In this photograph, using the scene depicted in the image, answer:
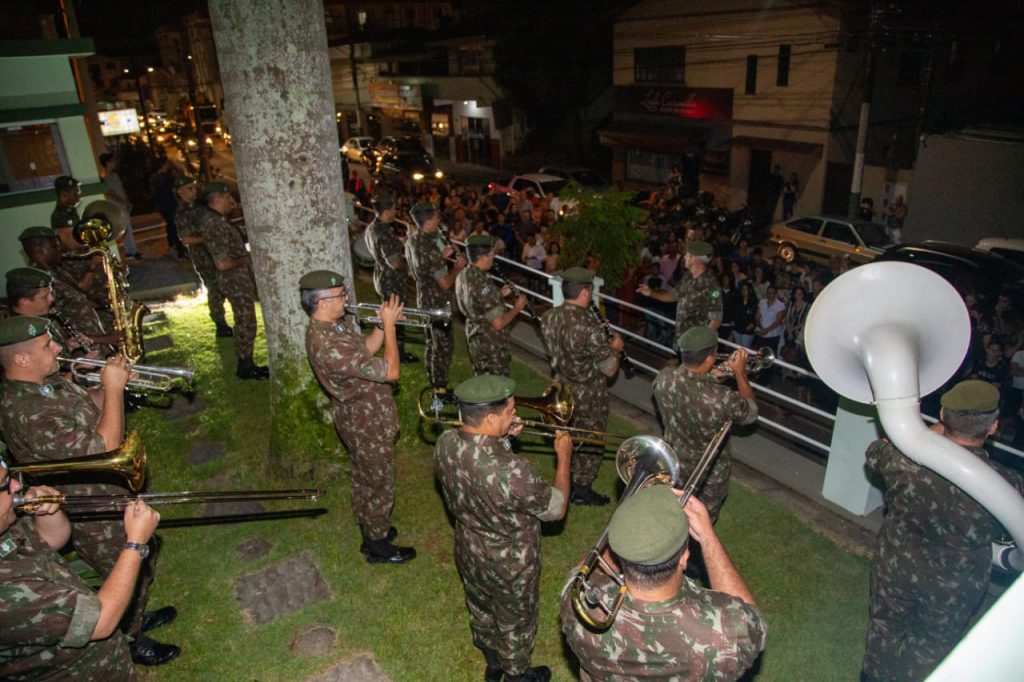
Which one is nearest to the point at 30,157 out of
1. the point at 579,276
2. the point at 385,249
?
the point at 385,249

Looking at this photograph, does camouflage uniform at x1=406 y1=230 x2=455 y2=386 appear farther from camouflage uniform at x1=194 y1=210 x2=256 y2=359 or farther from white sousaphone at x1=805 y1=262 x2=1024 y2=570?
white sousaphone at x1=805 y1=262 x2=1024 y2=570

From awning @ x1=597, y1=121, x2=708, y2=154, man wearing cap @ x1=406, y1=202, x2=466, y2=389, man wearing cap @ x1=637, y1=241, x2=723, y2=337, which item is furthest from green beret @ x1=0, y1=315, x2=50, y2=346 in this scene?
awning @ x1=597, y1=121, x2=708, y2=154

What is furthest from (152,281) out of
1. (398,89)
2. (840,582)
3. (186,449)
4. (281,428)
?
(398,89)

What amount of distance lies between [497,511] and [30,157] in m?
11.8

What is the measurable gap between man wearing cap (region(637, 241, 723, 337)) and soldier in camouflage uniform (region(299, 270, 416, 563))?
125 inches

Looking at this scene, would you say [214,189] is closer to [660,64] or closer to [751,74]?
[751,74]

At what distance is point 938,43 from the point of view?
22188 mm

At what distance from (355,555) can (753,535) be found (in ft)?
10.9

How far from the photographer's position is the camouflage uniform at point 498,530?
3498mm

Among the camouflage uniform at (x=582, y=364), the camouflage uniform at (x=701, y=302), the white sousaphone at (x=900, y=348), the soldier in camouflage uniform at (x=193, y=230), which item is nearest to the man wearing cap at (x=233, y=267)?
the soldier in camouflage uniform at (x=193, y=230)

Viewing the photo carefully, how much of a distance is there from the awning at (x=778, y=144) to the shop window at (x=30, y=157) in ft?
70.9

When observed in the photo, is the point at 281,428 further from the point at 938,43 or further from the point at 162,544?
the point at 938,43

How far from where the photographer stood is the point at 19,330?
12.4 feet

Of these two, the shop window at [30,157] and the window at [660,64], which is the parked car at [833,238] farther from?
the shop window at [30,157]
